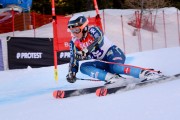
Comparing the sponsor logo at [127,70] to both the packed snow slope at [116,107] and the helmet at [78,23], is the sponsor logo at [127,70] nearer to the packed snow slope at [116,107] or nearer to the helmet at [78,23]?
the packed snow slope at [116,107]

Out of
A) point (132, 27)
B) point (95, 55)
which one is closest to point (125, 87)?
point (95, 55)

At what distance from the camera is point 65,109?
405 centimetres

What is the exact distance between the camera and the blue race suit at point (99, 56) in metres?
5.61

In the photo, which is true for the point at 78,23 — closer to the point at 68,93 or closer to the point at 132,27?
the point at 68,93

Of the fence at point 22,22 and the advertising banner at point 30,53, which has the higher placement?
the fence at point 22,22

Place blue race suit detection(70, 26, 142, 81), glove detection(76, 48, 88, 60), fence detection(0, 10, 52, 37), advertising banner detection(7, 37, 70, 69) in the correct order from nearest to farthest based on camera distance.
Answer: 1. glove detection(76, 48, 88, 60)
2. blue race suit detection(70, 26, 142, 81)
3. advertising banner detection(7, 37, 70, 69)
4. fence detection(0, 10, 52, 37)

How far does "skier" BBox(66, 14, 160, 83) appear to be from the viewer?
18.0 ft

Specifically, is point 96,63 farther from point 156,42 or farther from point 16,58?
point 156,42

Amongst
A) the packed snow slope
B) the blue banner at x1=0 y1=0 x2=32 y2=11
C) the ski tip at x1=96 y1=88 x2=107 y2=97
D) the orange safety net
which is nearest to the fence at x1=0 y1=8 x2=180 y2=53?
the blue banner at x1=0 y1=0 x2=32 y2=11

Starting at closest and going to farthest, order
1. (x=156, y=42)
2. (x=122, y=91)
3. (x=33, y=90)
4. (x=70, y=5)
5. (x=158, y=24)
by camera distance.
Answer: (x=122, y=91)
(x=33, y=90)
(x=156, y=42)
(x=158, y=24)
(x=70, y=5)

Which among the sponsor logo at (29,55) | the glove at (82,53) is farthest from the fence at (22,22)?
the glove at (82,53)

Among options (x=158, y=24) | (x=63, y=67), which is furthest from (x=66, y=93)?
(x=158, y=24)

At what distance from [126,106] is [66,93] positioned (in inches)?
62.4

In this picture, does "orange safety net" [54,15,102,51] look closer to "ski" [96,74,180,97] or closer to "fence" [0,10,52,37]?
"ski" [96,74,180,97]
